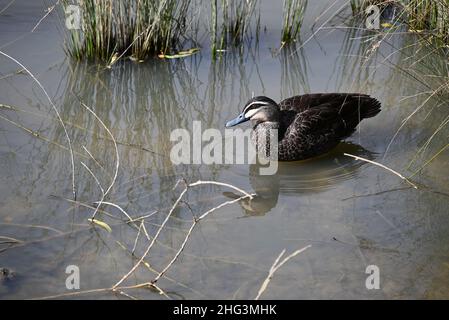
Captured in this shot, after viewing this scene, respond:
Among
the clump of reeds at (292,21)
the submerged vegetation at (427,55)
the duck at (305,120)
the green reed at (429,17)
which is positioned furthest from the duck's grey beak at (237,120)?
the clump of reeds at (292,21)

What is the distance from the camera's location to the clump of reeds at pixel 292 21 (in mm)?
7898

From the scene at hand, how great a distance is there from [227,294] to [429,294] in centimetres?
117

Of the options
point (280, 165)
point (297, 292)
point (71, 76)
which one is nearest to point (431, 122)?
point (280, 165)

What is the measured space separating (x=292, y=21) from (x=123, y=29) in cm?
184

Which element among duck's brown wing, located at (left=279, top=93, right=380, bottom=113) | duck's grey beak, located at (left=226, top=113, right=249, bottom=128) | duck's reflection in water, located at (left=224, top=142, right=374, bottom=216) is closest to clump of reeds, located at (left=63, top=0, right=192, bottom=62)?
duck's grey beak, located at (left=226, top=113, right=249, bottom=128)

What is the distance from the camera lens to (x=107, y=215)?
4953 millimetres

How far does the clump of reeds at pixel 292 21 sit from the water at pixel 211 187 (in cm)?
17

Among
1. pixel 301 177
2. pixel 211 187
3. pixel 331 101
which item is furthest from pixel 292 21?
pixel 211 187

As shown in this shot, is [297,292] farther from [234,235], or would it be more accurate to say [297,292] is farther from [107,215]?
[107,215]

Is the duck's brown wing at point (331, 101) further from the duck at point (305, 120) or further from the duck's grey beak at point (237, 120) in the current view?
the duck's grey beak at point (237, 120)

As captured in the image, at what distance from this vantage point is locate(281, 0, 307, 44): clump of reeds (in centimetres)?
790

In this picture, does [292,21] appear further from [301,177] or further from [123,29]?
[301,177]

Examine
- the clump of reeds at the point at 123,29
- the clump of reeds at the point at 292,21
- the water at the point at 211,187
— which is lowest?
the water at the point at 211,187

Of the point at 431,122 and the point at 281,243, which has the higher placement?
the point at 431,122
